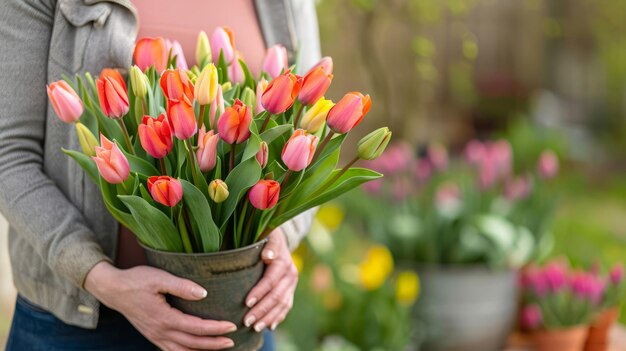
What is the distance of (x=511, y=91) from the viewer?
25.9ft

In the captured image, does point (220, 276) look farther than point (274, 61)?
No

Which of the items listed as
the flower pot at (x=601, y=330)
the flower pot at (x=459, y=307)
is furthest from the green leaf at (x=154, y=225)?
the flower pot at (x=601, y=330)

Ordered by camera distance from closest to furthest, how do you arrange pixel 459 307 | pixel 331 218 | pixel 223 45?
pixel 223 45, pixel 459 307, pixel 331 218

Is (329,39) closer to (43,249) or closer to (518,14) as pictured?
(43,249)

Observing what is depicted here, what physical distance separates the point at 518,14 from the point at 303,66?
7.18m

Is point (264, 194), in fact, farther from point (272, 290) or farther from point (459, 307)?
point (459, 307)

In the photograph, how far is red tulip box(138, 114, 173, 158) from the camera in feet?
2.99

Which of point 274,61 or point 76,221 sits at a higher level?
point 274,61

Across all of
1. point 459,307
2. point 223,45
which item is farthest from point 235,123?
point 459,307

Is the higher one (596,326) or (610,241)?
(596,326)

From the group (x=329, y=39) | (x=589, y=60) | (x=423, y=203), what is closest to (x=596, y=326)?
(x=423, y=203)

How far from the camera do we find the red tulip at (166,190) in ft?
2.97

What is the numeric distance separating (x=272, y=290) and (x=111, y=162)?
0.99ft

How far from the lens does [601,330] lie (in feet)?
8.20
